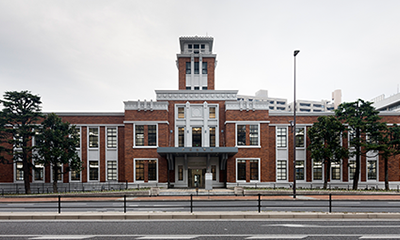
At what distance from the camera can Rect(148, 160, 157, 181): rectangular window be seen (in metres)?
31.8

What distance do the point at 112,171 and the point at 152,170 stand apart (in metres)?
6.10

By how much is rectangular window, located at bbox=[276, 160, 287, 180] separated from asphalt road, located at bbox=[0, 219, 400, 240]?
21883mm

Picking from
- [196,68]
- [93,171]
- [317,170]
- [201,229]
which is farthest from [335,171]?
[93,171]

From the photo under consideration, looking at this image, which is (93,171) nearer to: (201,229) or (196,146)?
(196,146)

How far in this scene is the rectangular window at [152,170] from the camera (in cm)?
3175

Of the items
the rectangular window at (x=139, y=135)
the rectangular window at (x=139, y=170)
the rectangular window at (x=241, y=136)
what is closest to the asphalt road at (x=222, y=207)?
the rectangular window at (x=139, y=170)

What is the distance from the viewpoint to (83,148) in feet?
110

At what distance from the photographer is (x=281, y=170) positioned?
110 feet

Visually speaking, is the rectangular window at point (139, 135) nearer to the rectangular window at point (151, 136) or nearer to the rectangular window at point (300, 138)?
the rectangular window at point (151, 136)

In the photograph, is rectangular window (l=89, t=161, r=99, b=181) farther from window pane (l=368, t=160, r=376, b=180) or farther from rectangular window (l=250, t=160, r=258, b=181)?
window pane (l=368, t=160, r=376, b=180)

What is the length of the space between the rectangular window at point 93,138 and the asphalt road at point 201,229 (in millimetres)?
22479

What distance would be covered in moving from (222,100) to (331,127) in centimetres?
1429

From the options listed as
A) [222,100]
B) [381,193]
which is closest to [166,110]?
[222,100]

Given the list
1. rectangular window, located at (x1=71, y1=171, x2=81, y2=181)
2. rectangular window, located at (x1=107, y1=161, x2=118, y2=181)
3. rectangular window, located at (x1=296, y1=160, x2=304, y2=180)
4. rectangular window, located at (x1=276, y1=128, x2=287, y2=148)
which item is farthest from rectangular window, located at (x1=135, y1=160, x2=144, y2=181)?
rectangular window, located at (x1=296, y1=160, x2=304, y2=180)
